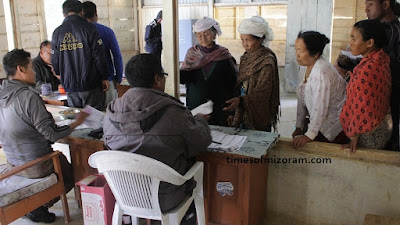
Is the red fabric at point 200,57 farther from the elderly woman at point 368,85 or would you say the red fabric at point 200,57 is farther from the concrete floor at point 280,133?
the concrete floor at point 280,133

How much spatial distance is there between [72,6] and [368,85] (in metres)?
2.79

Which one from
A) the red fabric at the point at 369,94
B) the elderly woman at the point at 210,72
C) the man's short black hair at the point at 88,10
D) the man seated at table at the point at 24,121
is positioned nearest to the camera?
the red fabric at the point at 369,94

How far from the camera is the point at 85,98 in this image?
3.70 meters

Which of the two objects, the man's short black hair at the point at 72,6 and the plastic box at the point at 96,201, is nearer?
the plastic box at the point at 96,201

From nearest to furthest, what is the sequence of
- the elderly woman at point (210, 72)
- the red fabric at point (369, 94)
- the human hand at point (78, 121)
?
the red fabric at point (369, 94), the human hand at point (78, 121), the elderly woman at point (210, 72)

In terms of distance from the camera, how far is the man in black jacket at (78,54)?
3.55 meters

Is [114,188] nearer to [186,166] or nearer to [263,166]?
[186,166]

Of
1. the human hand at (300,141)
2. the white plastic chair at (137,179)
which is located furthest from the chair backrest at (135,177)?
the human hand at (300,141)

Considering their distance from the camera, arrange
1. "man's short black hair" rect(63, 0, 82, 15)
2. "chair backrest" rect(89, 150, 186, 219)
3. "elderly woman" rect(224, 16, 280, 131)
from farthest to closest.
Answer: "man's short black hair" rect(63, 0, 82, 15) → "elderly woman" rect(224, 16, 280, 131) → "chair backrest" rect(89, 150, 186, 219)

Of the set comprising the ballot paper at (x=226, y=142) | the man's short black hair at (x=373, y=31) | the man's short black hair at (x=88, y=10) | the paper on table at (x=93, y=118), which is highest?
the man's short black hair at (x=88, y=10)

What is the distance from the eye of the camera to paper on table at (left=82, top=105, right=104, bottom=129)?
2.63 metres

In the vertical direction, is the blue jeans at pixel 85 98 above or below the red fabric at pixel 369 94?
below

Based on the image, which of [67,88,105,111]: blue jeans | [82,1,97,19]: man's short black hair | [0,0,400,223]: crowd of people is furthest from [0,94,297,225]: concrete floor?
[82,1,97,19]: man's short black hair

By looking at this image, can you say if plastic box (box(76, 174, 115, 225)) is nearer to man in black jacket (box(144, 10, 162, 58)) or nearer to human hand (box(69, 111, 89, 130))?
human hand (box(69, 111, 89, 130))
